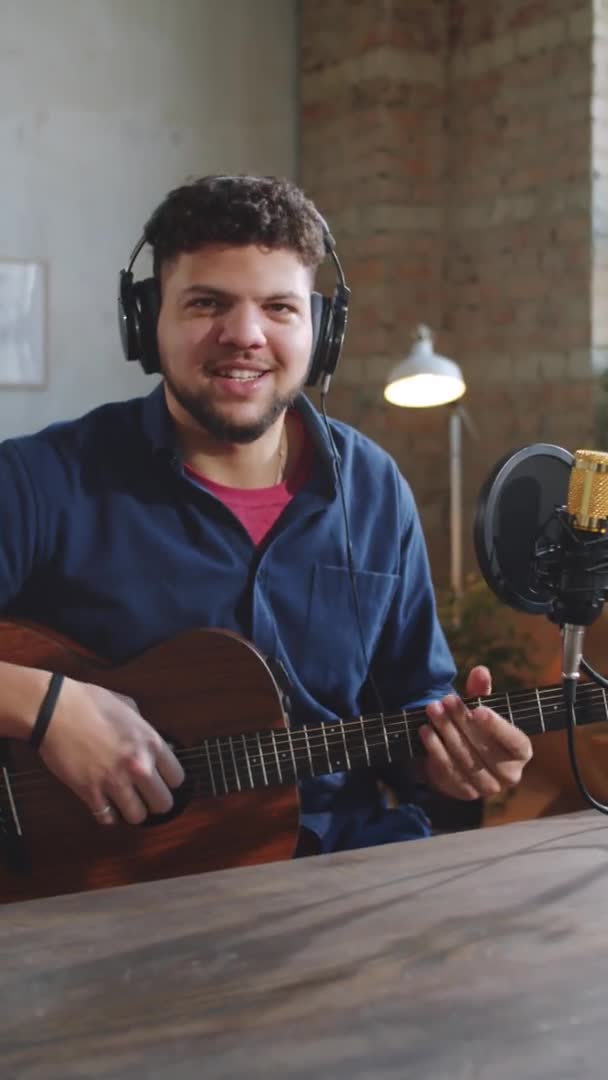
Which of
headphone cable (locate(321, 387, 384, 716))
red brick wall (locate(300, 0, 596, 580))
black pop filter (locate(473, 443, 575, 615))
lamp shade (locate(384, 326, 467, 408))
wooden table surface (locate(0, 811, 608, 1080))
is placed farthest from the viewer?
red brick wall (locate(300, 0, 596, 580))

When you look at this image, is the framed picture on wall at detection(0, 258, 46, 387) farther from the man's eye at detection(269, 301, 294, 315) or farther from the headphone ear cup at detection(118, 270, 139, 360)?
the man's eye at detection(269, 301, 294, 315)

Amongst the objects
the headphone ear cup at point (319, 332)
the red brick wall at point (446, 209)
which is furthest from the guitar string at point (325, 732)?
the red brick wall at point (446, 209)

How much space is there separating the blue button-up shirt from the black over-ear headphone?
2.7 inches

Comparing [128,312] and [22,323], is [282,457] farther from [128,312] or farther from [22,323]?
[22,323]

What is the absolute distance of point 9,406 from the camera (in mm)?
4168

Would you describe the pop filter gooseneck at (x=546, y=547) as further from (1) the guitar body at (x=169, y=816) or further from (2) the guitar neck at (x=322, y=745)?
(1) the guitar body at (x=169, y=816)

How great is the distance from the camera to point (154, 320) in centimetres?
169

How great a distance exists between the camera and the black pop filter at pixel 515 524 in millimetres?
1301

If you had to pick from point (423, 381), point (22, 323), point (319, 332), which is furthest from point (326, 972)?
point (22, 323)

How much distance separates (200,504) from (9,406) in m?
2.68

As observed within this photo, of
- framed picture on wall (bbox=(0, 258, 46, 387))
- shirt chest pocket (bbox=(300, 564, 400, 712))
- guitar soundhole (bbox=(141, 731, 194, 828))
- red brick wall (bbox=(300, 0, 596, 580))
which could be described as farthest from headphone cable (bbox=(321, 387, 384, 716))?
framed picture on wall (bbox=(0, 258, 46, 387))

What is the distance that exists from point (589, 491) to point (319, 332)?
62 centimetres

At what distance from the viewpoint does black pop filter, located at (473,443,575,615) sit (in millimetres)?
1301

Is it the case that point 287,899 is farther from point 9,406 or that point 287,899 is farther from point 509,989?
point 9,406
